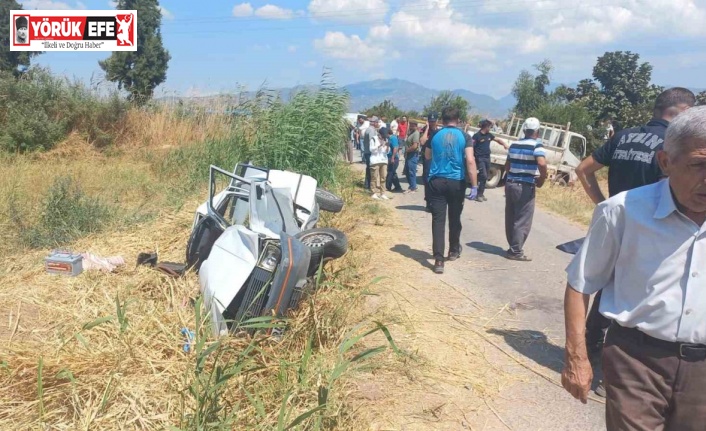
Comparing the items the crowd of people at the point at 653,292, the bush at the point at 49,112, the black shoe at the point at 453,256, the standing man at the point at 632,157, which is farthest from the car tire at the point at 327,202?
the bush at the point at 49,112

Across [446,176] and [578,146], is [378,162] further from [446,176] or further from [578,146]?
[578,146]

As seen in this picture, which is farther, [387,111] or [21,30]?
[387,111]

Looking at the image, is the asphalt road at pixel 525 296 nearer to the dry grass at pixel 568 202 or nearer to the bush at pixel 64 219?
the dry grass at pixel 568 202

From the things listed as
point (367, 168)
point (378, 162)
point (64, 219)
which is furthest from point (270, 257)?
point (367, 168)

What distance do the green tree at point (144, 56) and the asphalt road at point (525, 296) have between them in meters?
35.9

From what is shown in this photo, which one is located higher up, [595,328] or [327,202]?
[327,202]

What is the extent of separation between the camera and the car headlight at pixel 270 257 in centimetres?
408

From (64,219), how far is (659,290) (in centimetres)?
762

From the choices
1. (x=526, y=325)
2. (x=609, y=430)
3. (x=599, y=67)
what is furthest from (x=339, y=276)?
(x=599, y=67)

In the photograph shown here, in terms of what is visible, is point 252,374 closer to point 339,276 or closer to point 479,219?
point 339,276

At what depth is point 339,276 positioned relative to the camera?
557cm

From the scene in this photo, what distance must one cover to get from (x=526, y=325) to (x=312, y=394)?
2.47 metres

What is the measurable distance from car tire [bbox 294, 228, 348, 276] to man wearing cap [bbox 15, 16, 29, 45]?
62.6 feet

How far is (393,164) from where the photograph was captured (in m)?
13.0
